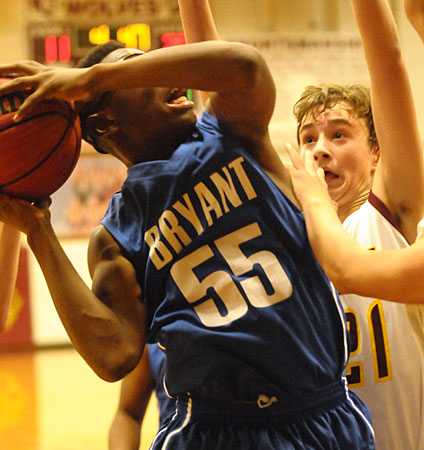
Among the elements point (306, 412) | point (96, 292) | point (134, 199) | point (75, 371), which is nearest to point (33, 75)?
point (134, 199)

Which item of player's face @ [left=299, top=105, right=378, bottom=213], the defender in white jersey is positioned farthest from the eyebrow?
the defender in white jersey

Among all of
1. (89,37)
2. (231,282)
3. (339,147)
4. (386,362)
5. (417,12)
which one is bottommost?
(89,37)

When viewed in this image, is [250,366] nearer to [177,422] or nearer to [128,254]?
[177,422]

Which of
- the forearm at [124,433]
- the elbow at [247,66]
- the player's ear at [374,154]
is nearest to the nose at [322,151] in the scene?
the player's ear at [374,154]

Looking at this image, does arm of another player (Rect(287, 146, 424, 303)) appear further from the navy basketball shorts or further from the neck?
the neck

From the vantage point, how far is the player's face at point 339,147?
2.64 metres

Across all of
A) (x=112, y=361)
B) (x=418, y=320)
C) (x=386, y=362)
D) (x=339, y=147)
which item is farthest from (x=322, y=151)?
(x=112, y=361)

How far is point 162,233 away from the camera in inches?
69.9

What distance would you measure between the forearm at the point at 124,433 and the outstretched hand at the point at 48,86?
116 centimetres

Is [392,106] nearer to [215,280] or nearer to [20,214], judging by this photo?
[215,280]

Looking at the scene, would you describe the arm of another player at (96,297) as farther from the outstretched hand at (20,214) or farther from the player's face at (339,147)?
the player's face at (339,147)

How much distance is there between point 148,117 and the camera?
5.98ft

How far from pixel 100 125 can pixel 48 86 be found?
29 cm

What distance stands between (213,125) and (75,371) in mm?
6164
